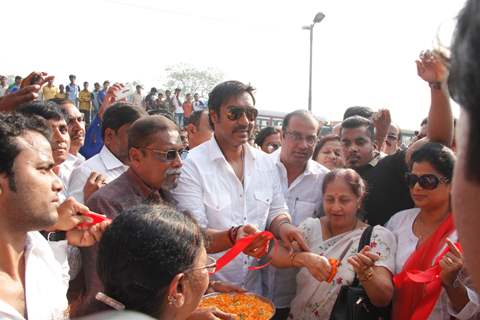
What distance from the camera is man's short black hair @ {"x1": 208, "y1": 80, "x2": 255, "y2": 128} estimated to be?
3400mm

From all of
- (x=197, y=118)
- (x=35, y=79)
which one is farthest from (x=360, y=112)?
(x=35, y=79)

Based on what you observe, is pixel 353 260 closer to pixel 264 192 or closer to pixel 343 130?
pixel 264 192

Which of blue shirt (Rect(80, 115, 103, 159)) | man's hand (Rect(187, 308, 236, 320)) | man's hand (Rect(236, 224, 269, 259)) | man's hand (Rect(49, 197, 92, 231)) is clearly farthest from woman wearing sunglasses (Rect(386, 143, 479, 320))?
blue shirt (Rect(80, 115, 103, 159))

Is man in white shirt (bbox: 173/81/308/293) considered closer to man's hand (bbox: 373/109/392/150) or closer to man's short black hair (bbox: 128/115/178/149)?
man's short black hair (bbox: 128/115/178/149)

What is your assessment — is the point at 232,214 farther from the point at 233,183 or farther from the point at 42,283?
the point at 42,283

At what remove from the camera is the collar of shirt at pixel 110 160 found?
3656mm

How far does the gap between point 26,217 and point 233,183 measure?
5.48ft

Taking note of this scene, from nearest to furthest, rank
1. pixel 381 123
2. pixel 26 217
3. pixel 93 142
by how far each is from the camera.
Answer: pixel 26 217 < pixel 381 123 < pixel 93 142

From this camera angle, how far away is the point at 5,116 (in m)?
2.02

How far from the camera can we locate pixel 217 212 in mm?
3143

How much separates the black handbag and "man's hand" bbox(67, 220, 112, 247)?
153 cm

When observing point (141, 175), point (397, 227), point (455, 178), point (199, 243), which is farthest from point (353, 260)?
point (455, 178)

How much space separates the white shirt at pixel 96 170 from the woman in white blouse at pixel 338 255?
5.14ft

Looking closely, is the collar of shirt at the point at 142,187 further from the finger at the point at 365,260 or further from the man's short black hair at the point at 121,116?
the finger at the point at 365,260
